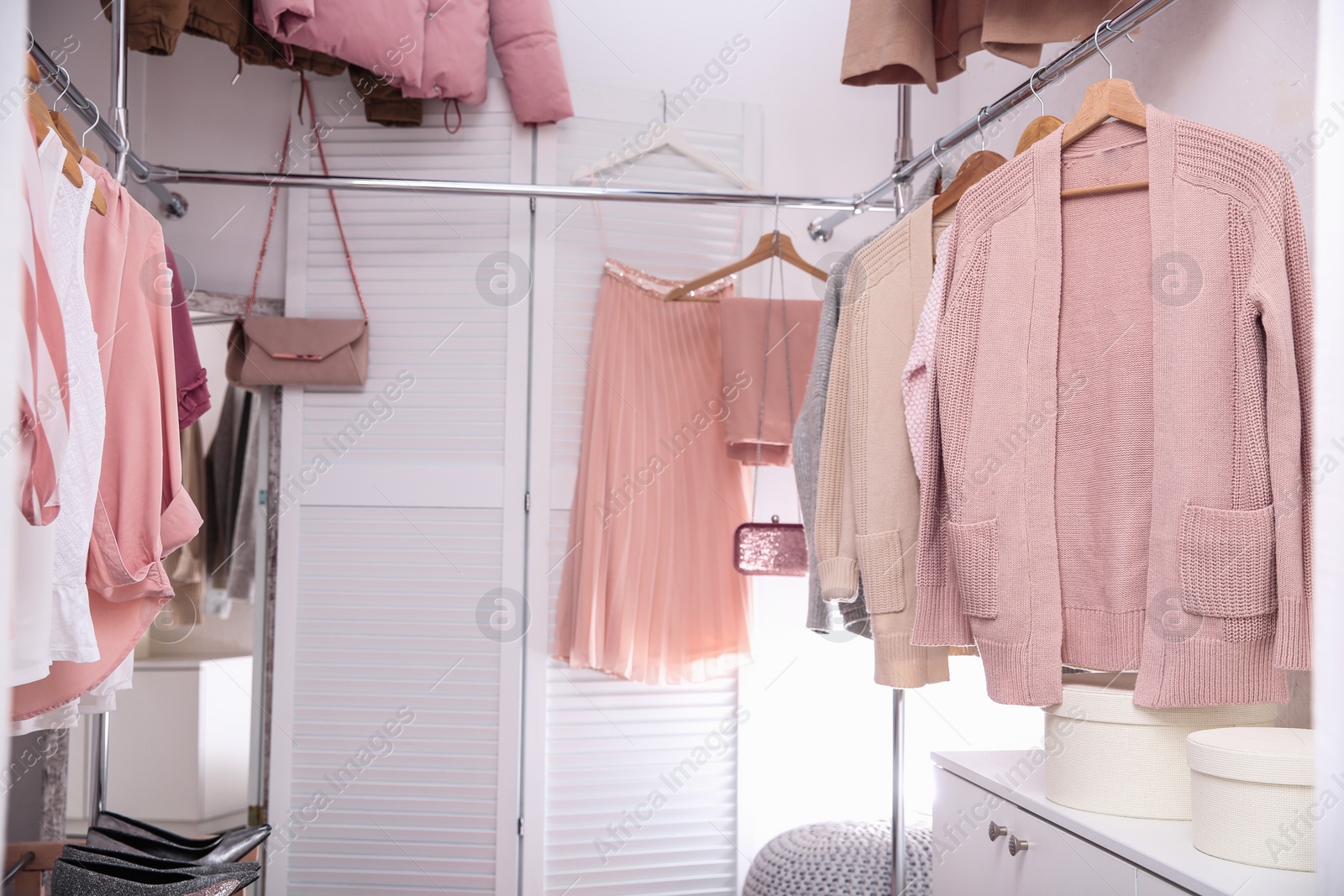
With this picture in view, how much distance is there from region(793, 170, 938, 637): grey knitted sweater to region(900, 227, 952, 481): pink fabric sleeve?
275 millimetres

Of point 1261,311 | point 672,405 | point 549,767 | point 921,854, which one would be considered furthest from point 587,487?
point 1261,311

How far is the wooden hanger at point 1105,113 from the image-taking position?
129 cm

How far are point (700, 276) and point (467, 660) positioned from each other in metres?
1.13

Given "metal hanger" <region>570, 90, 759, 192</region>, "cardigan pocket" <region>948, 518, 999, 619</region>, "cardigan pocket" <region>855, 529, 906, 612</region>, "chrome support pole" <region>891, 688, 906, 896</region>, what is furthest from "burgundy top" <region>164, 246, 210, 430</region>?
"chrome support pole" <region>891, 688, 906, 896</region>

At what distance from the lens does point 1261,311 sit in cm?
111

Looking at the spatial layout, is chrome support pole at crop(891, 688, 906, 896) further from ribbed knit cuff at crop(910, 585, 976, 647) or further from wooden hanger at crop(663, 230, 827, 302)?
wooden hanger at crop(663, 230, 827, 302)

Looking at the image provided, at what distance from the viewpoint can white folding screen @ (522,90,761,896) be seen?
2.28 metres

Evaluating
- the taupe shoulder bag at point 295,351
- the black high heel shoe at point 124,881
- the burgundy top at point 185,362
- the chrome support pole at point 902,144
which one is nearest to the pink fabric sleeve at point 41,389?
the burgundy top at point 185,362

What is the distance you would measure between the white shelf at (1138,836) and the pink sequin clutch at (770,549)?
0.65m

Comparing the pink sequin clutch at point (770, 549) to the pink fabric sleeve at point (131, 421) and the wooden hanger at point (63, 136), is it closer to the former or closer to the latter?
the pink fabric sleeve at point (131, 421)

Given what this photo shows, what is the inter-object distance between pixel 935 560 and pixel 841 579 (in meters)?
0.21

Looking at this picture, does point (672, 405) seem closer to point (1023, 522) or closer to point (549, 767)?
point (549, 767)

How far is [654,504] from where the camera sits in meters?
2.24

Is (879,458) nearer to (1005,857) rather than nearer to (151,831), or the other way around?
(1005,857)
